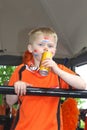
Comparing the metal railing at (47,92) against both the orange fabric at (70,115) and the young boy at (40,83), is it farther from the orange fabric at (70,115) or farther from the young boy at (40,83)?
the orange fabric at (70,115)

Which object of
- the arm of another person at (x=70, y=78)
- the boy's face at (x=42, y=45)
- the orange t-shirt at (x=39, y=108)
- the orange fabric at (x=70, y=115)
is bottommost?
the orange fabric at (x=70, y=115)

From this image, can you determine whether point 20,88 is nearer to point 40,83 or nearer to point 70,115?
point 40,83

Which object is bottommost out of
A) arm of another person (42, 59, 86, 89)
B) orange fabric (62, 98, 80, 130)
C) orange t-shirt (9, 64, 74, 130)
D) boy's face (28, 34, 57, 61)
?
orange fabric (62, 98, 80, 130)

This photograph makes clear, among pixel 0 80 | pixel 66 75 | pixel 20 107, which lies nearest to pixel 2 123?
pixel 20 107

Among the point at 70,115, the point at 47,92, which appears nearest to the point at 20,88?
the point at 47,92

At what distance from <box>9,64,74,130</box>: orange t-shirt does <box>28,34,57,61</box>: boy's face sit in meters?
0.08

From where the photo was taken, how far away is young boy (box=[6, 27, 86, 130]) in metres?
1.23

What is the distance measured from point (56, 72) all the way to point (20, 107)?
21cm

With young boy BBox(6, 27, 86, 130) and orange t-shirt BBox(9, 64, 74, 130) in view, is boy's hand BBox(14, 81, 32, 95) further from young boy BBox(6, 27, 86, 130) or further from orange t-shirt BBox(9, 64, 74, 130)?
orange t-shirt BBox(9, 64, 74, 130)

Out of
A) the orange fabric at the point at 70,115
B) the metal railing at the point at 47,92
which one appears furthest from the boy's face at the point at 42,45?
the orange fabric at the point at 70,115

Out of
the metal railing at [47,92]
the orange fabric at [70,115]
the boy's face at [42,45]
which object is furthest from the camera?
the orange fabric at [70,115]

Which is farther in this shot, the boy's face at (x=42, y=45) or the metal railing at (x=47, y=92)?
the boy's face at (x=42, y=45)

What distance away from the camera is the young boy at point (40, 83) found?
1.23m

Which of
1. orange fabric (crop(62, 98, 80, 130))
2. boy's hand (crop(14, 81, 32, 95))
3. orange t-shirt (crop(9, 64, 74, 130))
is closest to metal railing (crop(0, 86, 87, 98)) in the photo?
boy's hand (crop(14, 81, 32, 95))
